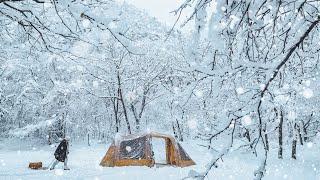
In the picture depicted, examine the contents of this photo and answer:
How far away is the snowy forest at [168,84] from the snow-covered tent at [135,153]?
21.0 inches

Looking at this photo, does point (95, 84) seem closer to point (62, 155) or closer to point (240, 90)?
point (62, 155)

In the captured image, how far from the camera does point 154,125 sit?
122 ft

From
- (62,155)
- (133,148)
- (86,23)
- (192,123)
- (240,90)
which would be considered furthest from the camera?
(192,123)

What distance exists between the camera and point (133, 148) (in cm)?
1526

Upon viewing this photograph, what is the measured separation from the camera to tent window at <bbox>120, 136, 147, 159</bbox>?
1506 cm

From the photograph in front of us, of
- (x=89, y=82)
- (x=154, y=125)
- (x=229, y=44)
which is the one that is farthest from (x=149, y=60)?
(x=229, y=44)

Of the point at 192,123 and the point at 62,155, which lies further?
the point at 192,123

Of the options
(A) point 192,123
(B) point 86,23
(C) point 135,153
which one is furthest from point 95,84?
(B) point 86,23

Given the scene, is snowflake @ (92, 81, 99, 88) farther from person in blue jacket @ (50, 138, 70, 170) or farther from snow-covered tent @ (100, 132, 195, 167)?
person in blue jacket @ (50, 138, 70, 170)

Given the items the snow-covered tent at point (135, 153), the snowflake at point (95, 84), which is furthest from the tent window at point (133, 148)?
the snowflake at point (95, 84)

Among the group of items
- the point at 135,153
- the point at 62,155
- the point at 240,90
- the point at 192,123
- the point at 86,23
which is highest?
the point at 86,23

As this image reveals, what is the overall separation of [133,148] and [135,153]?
0.23 meters

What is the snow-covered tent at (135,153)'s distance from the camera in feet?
48.7

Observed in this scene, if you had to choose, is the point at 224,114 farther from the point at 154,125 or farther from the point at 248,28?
the point at 154,125
